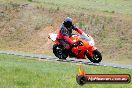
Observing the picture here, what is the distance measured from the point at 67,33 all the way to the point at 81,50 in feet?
4.50

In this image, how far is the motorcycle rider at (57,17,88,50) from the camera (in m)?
23.3

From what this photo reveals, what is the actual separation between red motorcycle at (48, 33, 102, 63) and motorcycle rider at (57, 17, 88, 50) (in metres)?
0.21

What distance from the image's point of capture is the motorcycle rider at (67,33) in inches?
917

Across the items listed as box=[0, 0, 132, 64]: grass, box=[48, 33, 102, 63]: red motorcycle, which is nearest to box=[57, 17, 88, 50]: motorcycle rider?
box=[48, 33, 102, 63]: red motorcycle

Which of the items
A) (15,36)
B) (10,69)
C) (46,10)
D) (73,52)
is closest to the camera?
(10,69)

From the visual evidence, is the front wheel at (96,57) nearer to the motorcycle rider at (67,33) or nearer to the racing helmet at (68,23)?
the motorcycle rider at (67,33)

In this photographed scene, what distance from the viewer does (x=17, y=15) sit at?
172 feet

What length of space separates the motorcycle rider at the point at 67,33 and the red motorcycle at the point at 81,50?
208mm

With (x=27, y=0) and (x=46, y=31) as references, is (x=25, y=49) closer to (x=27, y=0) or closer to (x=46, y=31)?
(x=46, y=31)

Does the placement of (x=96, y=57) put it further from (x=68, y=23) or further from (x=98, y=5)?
(x=98, y=5)

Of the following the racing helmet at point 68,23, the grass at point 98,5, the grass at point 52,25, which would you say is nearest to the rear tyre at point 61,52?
the racing helmet at point 68,23

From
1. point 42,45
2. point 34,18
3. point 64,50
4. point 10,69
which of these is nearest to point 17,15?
point 34,18

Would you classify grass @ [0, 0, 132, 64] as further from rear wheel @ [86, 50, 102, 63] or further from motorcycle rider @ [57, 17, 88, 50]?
rear wheel @ [86, 50, 102, 63]

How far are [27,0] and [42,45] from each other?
11017 mm
